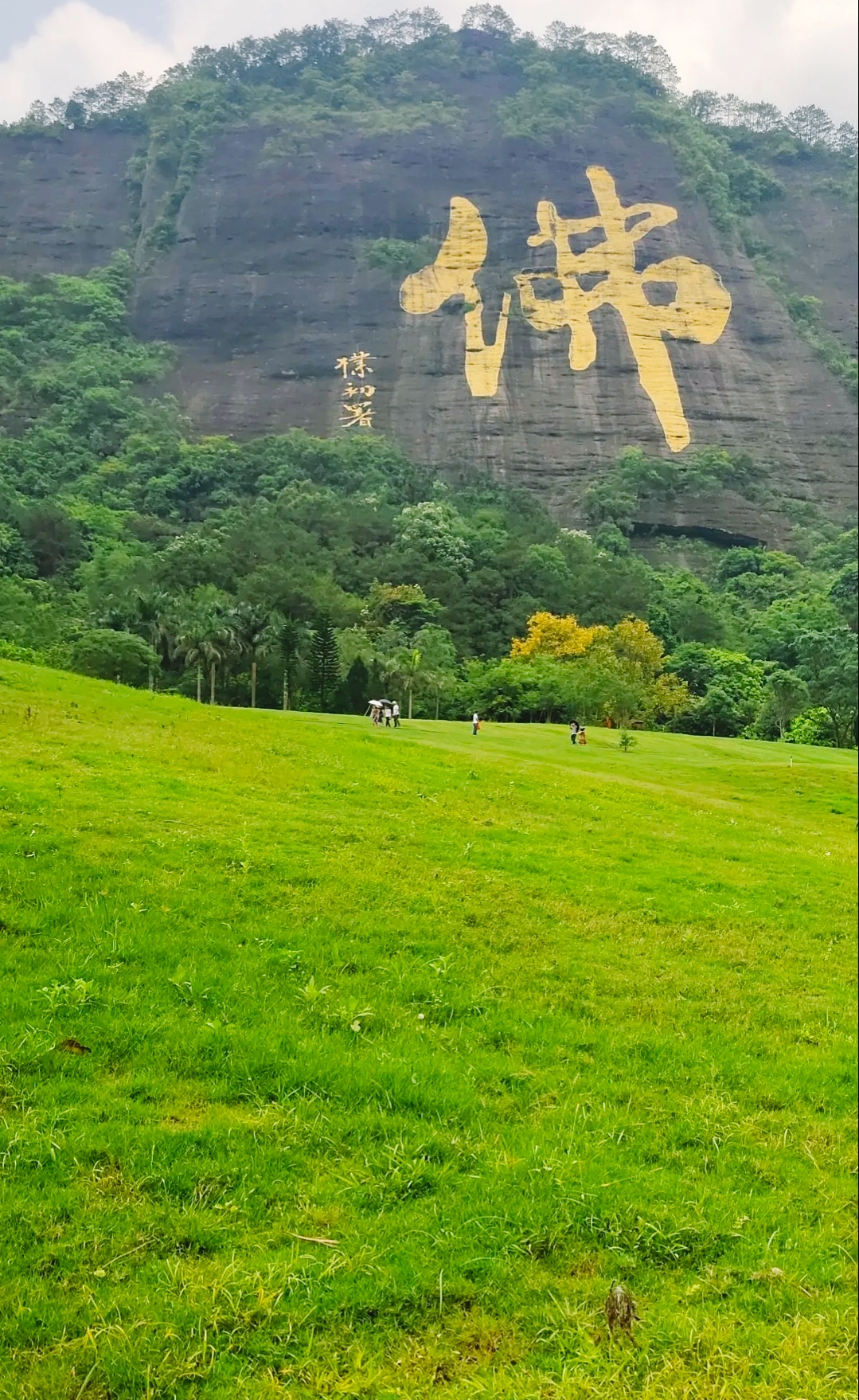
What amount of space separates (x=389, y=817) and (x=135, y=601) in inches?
159

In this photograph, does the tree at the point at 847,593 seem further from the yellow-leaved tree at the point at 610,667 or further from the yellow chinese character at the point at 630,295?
the yellow chinese character at the point at 630,295

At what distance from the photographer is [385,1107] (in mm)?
3582

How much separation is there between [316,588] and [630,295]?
2052 inches

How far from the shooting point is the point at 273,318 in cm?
4228

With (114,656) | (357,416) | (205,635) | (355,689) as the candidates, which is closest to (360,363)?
(357,416)

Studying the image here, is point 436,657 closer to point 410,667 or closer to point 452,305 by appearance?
point 410,667

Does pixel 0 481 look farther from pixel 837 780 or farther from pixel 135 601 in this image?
pixel 837 780

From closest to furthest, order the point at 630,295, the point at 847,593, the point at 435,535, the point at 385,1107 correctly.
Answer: the point at 385,1107, the point at 435,535, the point at 847,593, the point at 630,295

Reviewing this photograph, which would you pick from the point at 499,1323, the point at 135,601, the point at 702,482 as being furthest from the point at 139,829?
the point at 702,482

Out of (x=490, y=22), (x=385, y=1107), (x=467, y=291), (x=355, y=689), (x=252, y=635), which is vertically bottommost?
(x=385, y=1107)

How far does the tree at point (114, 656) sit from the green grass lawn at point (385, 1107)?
0.69 m

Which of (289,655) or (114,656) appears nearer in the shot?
(114,656)

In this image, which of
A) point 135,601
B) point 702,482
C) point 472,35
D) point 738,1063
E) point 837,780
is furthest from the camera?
point 472,35

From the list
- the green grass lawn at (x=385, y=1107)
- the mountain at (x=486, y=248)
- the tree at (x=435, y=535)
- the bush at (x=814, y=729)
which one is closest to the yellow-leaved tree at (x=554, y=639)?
the tree at (x=435, y=535)
